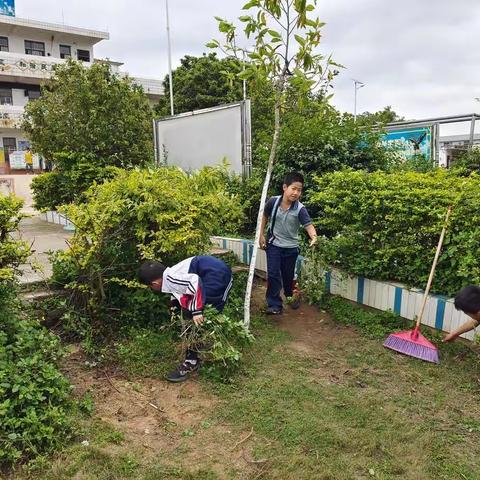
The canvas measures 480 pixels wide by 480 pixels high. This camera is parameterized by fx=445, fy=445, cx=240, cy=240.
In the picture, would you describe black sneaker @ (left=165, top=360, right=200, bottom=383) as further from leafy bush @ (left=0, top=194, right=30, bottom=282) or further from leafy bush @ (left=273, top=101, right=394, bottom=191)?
leafy bush @ (left=273, top=101, right=394, bottom=191)

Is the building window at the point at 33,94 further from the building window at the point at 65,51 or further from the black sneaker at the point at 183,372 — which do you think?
the black sneaker at the point at 183,372

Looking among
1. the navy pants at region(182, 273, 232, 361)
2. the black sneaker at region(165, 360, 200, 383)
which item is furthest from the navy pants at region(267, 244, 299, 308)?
the black sneaker at region(165, 360, 200, 383)

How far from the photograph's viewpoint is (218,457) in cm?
259

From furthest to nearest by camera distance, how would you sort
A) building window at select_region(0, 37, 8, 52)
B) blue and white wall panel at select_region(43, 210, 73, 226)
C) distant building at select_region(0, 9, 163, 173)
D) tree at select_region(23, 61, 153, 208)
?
building window at select_region(0, 37, 8, 52), distant building at select_region(0, 9, 163, 173), blue and white wall panel at select_region(43, 210, 73, 226), tree at select_region(23, 61, 153, 208)

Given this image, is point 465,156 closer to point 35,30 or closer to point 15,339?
point 15,339

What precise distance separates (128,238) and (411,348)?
2.67m

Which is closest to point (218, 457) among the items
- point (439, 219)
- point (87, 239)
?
point (87, 239)

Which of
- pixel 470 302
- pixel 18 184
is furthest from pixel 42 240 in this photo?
pixel 18 184

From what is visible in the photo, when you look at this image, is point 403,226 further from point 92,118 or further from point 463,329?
point 92,118

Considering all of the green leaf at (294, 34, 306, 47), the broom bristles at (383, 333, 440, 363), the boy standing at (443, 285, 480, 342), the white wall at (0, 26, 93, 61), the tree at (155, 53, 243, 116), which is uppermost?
the white wall at (0, 26, 93, 61)

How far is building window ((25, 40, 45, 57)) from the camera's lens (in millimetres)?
33594

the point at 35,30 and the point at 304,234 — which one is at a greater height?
the point at 35,30

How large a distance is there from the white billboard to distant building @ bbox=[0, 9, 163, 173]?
70.9 ft

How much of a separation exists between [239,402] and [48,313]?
2.05 meters
